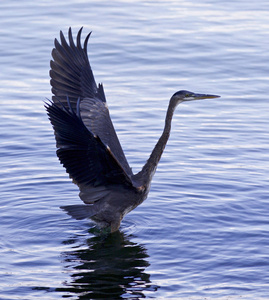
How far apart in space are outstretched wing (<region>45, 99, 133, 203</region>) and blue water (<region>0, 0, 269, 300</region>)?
28.4 inches

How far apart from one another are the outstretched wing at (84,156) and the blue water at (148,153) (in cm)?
72

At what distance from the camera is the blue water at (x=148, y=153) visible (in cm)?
827

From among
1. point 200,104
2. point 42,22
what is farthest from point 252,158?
point 42,22

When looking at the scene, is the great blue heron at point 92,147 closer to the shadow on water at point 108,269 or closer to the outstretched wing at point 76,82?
the outstretched wing at point 76,82

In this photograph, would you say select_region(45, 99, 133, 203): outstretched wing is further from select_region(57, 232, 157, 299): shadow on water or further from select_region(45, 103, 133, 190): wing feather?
select_region(57, 232, 157, 299): shadow on water

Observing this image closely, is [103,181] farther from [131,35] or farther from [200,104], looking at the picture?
[131,35]

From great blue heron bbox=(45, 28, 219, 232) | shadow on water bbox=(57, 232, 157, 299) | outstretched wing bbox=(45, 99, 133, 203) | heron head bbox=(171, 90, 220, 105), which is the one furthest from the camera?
heron head bbox=(171, 90, 220, 105)

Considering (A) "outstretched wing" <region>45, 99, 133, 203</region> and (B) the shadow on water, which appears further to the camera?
(A) "outstretched wing" <region>45, 99, 133, 203</region>

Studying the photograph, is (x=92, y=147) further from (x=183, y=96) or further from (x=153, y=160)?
(x=183, y=96)

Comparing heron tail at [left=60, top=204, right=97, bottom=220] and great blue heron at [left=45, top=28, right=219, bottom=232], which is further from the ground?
great blue heron at [left=45, top=28, right=219, bottom=232]

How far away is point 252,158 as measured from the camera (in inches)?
458

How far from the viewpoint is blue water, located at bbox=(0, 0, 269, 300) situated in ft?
27.1

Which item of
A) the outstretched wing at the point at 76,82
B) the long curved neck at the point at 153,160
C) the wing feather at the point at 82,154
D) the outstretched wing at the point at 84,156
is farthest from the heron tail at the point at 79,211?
the outstretched wing at the point at 76,82

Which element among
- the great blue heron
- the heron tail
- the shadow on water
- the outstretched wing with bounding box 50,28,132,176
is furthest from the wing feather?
the outstretched wing with bounding box 50,28,132,176
